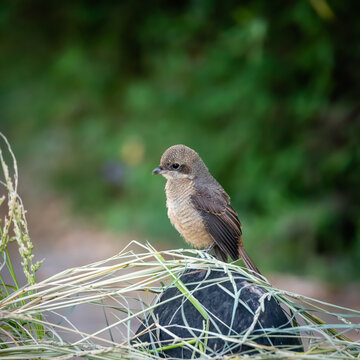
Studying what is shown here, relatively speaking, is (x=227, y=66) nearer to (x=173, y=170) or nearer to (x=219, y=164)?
(x=219, y=164)

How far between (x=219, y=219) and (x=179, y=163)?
46 centimetres

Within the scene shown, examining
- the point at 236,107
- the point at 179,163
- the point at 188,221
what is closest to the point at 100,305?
the point at 188,221

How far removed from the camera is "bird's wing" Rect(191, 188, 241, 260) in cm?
A: 377

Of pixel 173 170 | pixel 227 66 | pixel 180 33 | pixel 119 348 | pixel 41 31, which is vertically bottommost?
pixel 119 348

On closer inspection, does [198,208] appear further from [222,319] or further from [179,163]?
[222,319]

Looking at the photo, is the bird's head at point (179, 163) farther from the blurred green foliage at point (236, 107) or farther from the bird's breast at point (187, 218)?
the blurred green foliage at point (236, 107)

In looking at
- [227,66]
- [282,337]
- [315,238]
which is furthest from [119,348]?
[227,66]

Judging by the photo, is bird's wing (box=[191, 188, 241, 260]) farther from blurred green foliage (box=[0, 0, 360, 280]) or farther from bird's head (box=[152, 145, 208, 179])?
blurred green foliage (box=[0, 0, 360, 280])

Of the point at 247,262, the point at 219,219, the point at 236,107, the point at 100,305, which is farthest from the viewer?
the point at 236,107

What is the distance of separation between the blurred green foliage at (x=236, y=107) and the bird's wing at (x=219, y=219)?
263 centimetres

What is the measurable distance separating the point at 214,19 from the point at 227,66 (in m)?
0.68

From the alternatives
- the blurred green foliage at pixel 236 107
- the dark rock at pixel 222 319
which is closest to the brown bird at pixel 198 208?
the dark rock at pixel 222 319

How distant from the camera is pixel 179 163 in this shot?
3.97m

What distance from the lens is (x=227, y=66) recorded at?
7066 millimetres
